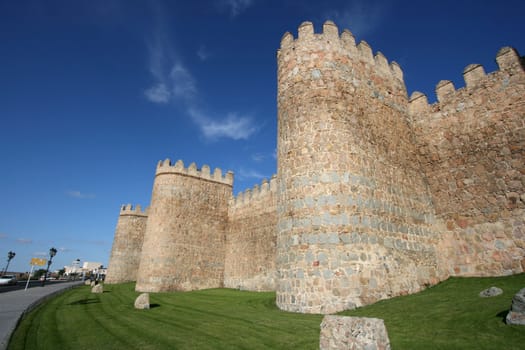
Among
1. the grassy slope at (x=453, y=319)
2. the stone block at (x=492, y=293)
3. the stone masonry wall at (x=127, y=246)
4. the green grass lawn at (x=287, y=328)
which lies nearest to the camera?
the grassy slope at (x=453, y=319)

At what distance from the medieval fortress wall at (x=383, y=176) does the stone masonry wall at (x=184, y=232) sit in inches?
506

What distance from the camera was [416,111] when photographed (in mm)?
12086

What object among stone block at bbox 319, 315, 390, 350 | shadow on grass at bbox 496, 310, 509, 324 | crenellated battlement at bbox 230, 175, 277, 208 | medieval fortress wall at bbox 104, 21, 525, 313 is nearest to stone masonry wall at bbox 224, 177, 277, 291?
crenellated battlement at bbox 230, 175, 277, 208

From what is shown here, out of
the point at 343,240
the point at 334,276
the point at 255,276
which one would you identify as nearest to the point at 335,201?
the point at 343,240

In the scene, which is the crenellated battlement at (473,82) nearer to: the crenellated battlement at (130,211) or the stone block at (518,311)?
the stone block at (518,311)

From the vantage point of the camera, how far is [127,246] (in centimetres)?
3038

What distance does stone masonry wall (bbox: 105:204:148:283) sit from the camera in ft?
96.7

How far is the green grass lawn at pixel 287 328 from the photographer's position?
446cm

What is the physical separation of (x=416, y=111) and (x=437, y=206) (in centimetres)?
405

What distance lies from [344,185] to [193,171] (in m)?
16.2

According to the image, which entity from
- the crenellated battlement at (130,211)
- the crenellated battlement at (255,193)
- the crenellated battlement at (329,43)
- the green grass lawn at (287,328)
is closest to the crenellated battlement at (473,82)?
the crenellated battlement at (329,43)

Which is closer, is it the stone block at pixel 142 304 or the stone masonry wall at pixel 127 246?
the stone block at pixel 142 304

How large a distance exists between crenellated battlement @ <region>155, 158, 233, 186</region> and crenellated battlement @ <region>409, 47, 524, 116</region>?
15600 millimetres

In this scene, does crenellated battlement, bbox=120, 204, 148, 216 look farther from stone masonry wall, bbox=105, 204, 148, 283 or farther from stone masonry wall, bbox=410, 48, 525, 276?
stone masonry wall, bbox=410, 48, 525, 276
